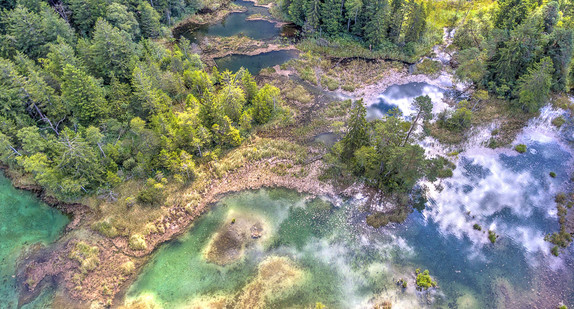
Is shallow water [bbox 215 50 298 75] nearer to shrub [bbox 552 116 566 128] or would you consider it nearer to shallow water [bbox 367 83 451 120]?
shallow water [bbox 367 83 451 120]

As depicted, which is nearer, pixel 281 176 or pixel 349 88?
pixel 281 176

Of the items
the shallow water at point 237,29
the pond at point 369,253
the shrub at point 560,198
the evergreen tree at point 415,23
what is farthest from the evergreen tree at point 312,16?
the shrub at point 560,198

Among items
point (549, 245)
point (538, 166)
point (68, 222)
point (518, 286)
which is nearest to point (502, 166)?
point (538, 166)

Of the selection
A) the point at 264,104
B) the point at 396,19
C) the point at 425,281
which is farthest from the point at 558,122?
the point at 264,104

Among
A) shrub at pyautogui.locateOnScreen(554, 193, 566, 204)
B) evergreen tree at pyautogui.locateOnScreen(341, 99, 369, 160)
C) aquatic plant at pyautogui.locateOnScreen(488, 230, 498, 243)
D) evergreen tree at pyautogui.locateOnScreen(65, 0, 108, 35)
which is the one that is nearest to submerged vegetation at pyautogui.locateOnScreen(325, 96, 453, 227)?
evergreen tree at pyautogui.locateOnScreen(341, 99, 369, 160)

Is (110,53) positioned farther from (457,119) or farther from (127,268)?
(457,119)

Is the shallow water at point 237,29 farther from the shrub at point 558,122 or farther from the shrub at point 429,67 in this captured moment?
the shrub at point 558,122

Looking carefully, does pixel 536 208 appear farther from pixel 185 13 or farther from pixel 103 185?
pixel 185 13
